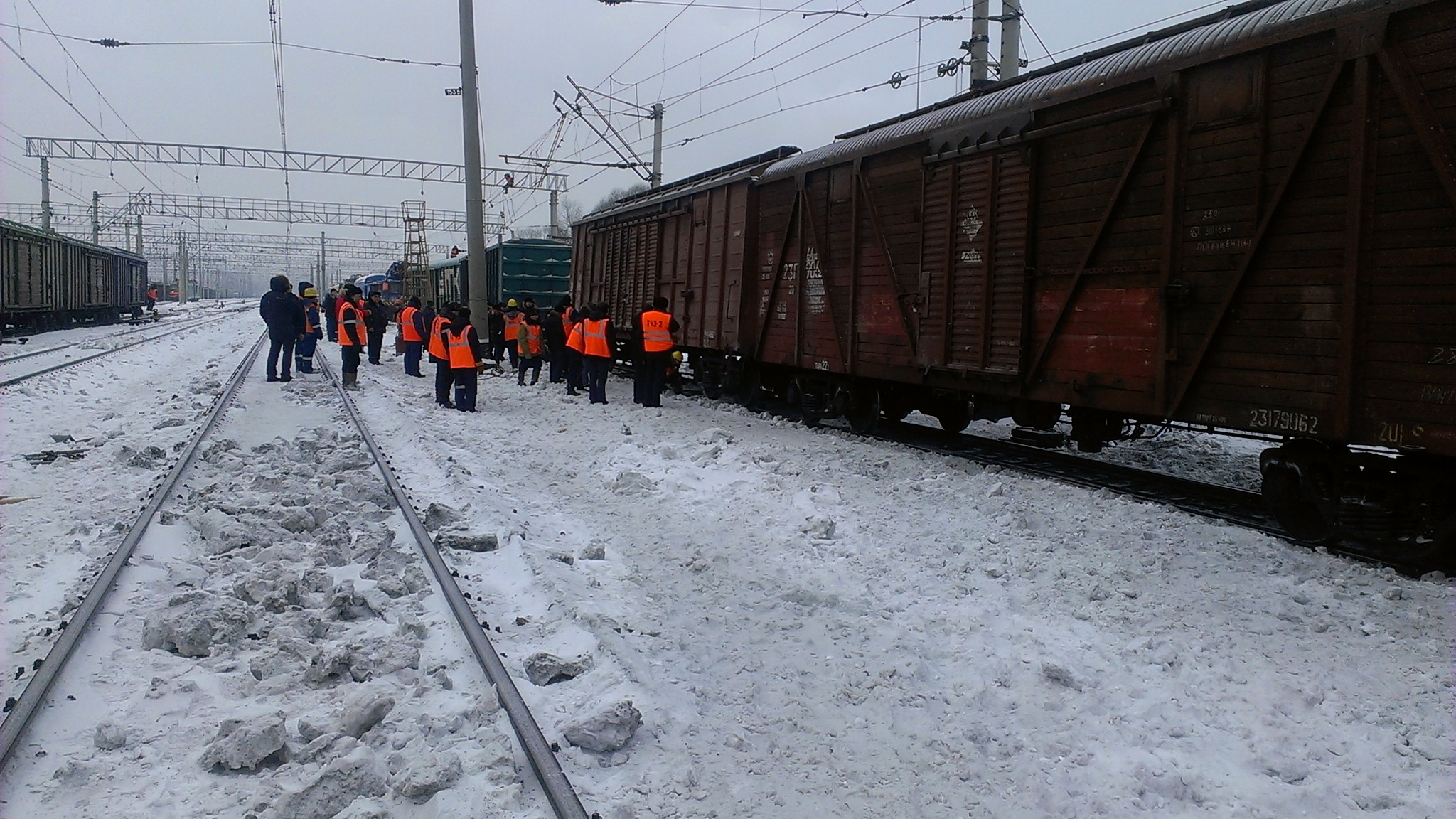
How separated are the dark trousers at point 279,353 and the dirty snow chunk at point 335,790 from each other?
14.2 meters

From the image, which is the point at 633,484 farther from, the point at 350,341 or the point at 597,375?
the point at 350,341

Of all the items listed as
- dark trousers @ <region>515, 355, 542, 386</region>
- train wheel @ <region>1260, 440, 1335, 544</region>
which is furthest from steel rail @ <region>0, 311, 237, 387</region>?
train wheel @ <region>1260, 440, 1335, 544</region>

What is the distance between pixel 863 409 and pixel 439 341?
6.61m

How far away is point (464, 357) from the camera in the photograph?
12648mm

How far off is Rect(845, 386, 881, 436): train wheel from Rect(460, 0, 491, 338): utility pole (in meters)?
9.86

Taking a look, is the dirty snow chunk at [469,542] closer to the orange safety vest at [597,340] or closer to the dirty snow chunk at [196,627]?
the dirty snow chunk at [196,627]

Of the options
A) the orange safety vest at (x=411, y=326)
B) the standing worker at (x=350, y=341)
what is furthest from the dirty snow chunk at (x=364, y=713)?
the orange safety vest at (x=411, y=326)

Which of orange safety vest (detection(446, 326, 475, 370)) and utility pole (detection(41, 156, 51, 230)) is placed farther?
utility pole (detection(41, 156, 51, 230))

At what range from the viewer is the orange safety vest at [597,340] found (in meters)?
13.4

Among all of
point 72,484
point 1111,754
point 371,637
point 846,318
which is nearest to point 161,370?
point 72,484

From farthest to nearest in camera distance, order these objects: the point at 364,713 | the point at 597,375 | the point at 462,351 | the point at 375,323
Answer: the point at 375,323
the point at 597,375
the point at 462,351
the point at 364,713

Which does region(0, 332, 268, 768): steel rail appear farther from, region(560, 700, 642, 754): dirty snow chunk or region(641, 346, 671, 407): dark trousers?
region(641, 346, 671, 407): dark trousers

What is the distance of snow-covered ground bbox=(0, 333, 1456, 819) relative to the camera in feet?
10.1

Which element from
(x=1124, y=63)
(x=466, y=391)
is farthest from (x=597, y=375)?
(x=1124, y=63)
